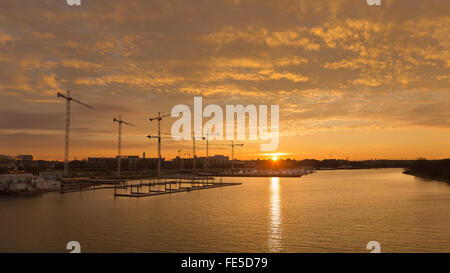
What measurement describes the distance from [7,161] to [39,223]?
162679 millimetres

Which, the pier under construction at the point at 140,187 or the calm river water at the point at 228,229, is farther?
the pier under construction at the point at 140,187

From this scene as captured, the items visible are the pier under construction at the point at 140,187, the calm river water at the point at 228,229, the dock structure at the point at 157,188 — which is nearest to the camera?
the calm river water at the point at 228,229

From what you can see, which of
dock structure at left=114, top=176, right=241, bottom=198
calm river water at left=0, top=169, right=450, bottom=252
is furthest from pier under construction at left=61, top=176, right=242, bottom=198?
calm river water at left=0, top=169, right=450, bottom=252

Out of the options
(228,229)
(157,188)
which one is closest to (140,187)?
(157,188)

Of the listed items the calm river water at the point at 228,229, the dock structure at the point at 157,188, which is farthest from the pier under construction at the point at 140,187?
the calm river water at the point at 228,229

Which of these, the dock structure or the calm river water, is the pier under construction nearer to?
the dock structure

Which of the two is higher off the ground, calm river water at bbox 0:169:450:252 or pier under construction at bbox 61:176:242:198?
calm river water at bbox 0:169:450:252

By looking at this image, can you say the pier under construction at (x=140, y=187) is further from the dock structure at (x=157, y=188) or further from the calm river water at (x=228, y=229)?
the calm river water at (x=228, y=229)

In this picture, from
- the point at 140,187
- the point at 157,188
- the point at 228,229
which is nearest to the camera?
the point at 228,229

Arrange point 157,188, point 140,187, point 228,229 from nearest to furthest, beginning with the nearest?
point 228,229
point 157,188
point 140,187

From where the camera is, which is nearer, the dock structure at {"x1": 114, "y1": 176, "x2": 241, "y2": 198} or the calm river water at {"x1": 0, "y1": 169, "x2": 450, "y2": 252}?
the calm river water at {"x1": 0, "y1": 169, "x2": 450, "y2": 252}

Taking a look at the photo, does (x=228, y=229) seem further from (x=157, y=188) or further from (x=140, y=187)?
(x=140, y=187)
